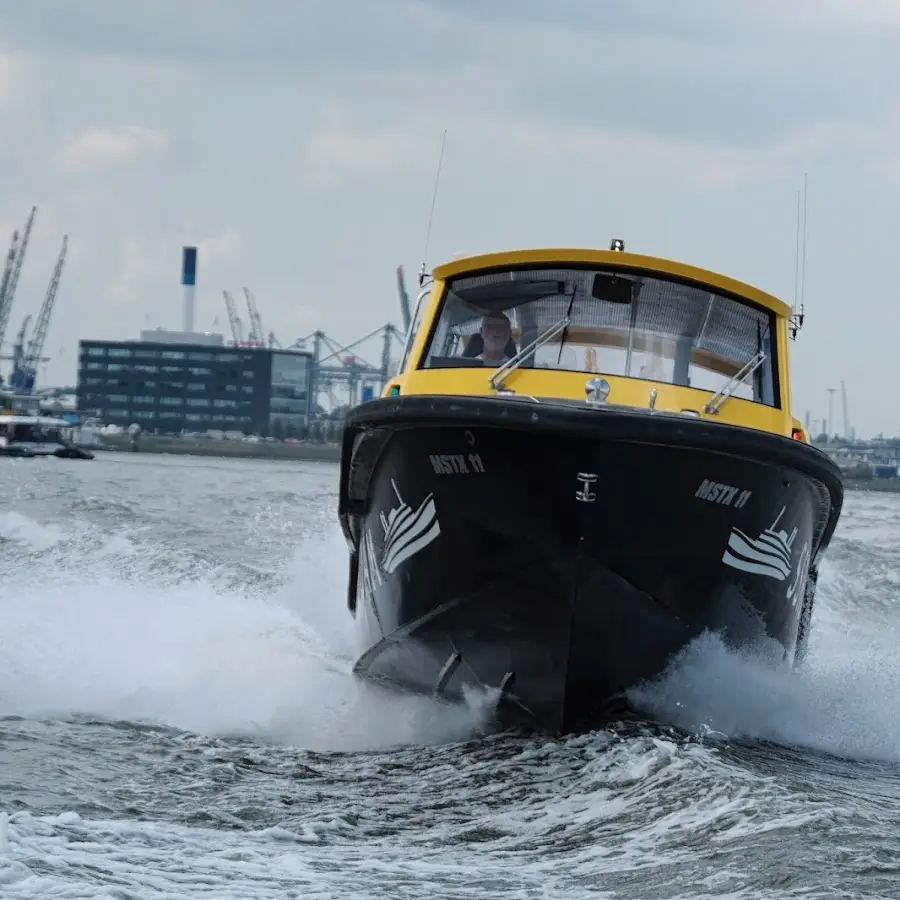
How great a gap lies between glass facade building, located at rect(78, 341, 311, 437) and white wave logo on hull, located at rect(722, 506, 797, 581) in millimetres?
145911

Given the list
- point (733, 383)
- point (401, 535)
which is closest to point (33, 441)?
point (401, 535)

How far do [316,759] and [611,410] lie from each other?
236 centimetres

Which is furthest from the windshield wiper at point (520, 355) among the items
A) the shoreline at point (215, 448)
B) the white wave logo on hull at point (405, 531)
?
the shoreline at point (215, 448)

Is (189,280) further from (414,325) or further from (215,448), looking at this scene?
(414,325)

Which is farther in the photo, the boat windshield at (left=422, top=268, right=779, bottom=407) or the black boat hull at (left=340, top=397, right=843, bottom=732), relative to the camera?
the boat windshield at (left=422, top=268, right=779, bottom=407)

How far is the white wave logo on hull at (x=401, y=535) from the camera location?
7.77 m

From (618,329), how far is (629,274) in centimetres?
36

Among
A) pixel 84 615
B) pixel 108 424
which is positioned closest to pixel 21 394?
pixel 108 424

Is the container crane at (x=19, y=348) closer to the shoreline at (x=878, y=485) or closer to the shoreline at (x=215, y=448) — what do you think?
the shoreline at (x=215, y=448)

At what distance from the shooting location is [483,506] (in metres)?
7.41

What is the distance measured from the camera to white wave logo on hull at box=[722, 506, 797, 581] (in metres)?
7.52

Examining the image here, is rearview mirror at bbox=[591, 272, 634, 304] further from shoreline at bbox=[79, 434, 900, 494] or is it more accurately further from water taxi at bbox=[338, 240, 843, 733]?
shoreline at bbox=[79, 434, 900, 494]

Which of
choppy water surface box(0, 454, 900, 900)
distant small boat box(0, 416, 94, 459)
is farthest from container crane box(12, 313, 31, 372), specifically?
choppy water surface box(0, 454, 900, 900)

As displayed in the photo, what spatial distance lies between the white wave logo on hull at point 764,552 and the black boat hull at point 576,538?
1cm
